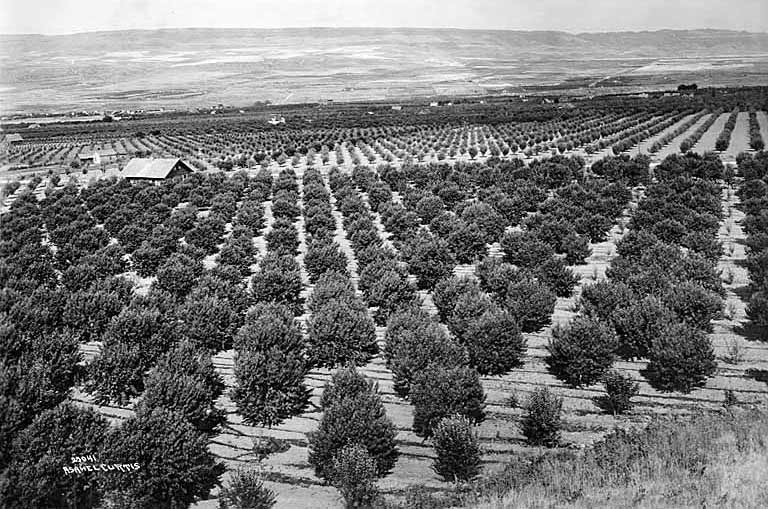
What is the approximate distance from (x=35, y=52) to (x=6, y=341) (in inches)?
7703

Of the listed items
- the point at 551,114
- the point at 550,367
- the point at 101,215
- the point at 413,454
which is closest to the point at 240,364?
the point at 413,454

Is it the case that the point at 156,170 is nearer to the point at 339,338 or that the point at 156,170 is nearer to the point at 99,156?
the point at 99,156

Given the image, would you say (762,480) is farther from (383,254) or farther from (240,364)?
(383,254)

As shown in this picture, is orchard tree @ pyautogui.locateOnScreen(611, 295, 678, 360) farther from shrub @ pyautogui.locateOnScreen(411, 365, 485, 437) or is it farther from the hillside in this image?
the hillside

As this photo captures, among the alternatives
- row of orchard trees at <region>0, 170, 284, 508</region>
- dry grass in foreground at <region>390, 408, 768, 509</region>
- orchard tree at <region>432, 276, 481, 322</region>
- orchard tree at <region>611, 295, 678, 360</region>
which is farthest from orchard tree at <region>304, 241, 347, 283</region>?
dry grass in foreground at <region>390, 408, 768, 509</region>

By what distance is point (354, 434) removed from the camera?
30.9ft

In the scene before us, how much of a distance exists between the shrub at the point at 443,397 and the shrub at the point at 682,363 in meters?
3.85

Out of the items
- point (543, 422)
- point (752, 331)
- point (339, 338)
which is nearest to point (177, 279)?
point (339, 338)

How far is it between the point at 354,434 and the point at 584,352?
5.49 m

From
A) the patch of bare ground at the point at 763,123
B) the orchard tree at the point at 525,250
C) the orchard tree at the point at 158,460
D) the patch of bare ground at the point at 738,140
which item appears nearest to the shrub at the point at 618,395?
the orchard tree at the point at 158,460

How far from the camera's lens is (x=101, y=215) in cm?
3166

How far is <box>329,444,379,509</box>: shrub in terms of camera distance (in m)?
8.38

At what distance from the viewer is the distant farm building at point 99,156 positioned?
5578 centimetres

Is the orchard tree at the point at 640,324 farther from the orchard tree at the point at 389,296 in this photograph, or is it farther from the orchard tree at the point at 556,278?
the orchard tree at the point at 389,296
